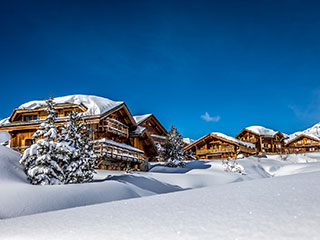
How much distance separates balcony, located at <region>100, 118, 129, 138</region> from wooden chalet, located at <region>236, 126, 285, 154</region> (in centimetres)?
3610

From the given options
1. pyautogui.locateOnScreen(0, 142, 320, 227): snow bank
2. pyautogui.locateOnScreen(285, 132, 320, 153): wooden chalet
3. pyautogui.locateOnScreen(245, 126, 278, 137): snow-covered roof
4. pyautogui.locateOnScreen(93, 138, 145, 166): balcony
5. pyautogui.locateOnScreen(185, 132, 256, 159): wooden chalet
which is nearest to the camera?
pyautogui.locateOnScreen(0, 142, 320, 227): snow bank

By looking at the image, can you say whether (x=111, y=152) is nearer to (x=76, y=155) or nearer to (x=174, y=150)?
(x=76, y=155)

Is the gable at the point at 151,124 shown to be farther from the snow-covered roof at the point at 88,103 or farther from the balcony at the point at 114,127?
the snow-covered roof at the point at 88,103

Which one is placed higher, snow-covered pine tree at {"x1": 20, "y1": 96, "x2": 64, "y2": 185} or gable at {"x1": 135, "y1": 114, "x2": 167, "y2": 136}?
gable at {"x1": 135, "y1": 114, "x2": 167, "y2": 136}

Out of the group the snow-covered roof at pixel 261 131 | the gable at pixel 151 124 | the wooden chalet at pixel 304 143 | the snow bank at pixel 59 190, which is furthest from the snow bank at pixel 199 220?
the wooden chalet at pixel 304 143

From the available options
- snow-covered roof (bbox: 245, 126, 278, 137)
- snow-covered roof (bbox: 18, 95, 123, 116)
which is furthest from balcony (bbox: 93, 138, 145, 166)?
snow-covered roof (bbox: 245, 126, 278, 137)

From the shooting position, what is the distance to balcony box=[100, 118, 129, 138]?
2397 centimetres

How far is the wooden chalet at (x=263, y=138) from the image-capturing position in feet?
184

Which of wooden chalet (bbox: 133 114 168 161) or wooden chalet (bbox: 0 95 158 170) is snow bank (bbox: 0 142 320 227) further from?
wooden chalet (bbox: 133 114 168 161)

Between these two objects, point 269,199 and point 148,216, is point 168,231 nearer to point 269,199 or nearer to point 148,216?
point 148,216

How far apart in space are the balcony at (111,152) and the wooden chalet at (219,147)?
21.4m

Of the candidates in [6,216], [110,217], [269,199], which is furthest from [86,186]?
[269,199]

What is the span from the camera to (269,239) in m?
2.77

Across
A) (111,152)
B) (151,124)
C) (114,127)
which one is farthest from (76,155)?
(151,124)
